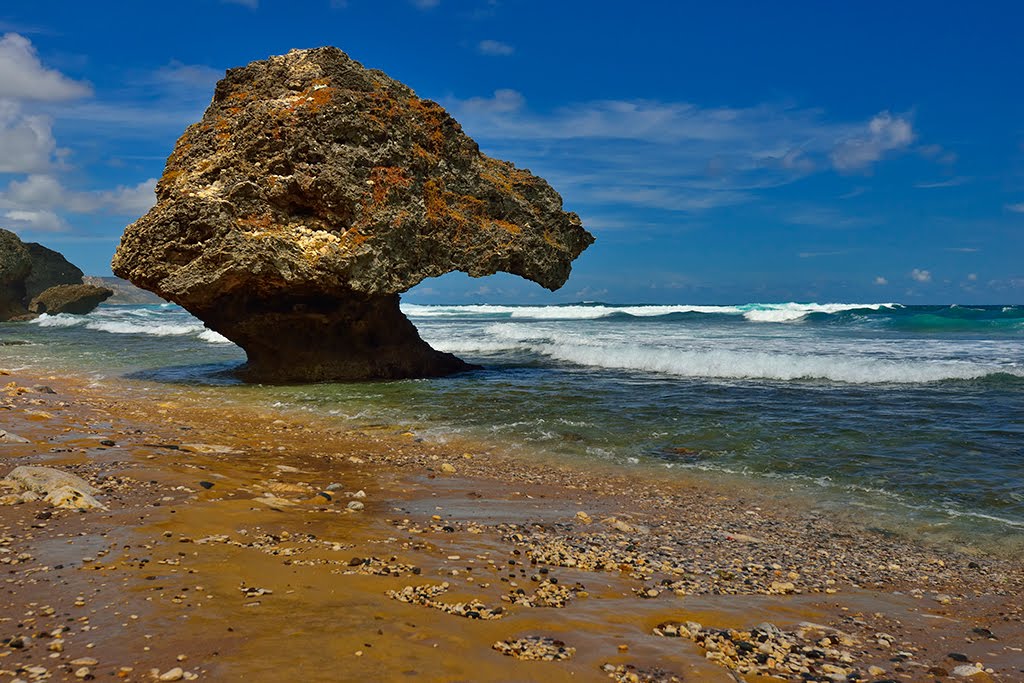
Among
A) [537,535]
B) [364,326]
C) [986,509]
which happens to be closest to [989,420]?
[986,509]

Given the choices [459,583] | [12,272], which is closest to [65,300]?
[12,272]

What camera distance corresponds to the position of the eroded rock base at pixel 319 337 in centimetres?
1378

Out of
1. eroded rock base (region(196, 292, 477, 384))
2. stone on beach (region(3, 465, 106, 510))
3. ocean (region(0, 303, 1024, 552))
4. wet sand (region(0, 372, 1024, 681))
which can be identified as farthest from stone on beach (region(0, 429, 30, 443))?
eroded rock base (region(196, 292, 477, 384))

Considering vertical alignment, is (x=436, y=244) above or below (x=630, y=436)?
above

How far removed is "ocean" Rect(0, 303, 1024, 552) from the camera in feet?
22.1

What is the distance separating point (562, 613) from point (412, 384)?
10.7 m

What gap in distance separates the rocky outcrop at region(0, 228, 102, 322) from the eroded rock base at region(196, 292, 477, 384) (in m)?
40.6

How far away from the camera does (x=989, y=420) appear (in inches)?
391

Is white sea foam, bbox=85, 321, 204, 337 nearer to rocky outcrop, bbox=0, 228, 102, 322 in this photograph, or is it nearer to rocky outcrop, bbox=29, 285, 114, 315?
rocky outcrop, bbox=0, 228, 102, 322

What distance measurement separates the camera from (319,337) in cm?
1461

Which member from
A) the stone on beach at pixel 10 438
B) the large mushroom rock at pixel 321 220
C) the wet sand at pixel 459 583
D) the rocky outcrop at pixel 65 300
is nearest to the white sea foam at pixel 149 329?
the rocky outcrop at pixel 65 300

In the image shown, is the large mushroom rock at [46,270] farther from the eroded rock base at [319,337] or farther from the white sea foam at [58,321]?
the eroded rock base at [319,337]

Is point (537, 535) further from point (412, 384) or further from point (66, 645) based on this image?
point (412, 384)

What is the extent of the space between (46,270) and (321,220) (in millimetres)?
55080
